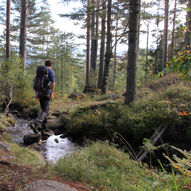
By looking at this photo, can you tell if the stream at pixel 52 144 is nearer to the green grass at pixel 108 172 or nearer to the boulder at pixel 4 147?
the boulder at pixel 4 147

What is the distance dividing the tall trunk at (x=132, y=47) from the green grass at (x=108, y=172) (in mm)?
4284

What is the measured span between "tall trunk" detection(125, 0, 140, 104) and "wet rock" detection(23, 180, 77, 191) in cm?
595

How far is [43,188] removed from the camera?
2.21 meters

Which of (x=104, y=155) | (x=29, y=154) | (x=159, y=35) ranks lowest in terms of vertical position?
(x=29, y=154)

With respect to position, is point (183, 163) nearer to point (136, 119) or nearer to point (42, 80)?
point (136, 119)

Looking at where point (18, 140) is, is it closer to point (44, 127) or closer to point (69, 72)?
point (44, 127)

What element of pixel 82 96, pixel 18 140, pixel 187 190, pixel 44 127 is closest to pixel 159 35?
pixel 82 96

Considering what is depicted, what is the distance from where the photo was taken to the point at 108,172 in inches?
126

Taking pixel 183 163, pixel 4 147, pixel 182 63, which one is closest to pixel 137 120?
pixel 4 147

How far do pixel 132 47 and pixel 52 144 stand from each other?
482 cm

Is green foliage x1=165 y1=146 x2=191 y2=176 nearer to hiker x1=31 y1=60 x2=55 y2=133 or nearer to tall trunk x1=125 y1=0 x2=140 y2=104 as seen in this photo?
hiker x1=31 y1=60 x2=55 y2=133

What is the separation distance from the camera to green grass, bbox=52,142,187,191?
8.04 ft

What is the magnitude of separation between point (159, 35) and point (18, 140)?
19.6 m

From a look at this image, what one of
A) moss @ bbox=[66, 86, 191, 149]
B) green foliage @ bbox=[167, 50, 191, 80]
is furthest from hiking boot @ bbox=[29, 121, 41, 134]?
green foliage @ bbox=[167, 50, 191, 80]
